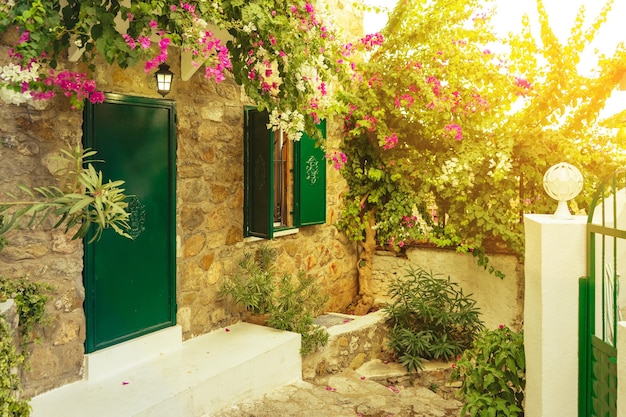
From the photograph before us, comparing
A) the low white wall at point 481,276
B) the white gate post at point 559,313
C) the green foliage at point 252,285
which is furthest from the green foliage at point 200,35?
the low white wall at point 481,276

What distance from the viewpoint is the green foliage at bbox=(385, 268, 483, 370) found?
533 centimetres

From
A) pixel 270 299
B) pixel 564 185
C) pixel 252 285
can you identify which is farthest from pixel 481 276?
pixel 564 185

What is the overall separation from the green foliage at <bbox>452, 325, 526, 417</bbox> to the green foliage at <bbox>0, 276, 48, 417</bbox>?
2.55 meters

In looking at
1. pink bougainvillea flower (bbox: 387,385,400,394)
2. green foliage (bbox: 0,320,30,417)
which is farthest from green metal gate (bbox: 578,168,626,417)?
green foliage (bbox: 0,320,30,417)

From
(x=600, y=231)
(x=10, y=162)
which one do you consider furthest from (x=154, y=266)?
(x=600, y=231)

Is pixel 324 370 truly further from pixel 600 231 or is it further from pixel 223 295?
pixel 600 231

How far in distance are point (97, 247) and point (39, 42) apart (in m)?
1.40

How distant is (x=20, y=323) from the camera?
3035mm

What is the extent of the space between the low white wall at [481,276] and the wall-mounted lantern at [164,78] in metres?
3.87

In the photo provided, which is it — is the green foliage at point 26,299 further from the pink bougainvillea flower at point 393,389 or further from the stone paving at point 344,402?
the pink bougainvillea flower at point 393,389

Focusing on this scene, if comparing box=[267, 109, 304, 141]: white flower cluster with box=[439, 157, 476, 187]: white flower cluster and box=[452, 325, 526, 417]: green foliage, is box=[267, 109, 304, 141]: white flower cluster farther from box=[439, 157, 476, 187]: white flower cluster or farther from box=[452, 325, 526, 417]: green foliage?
box=[439, 157, 476, 187]: white flower cluster

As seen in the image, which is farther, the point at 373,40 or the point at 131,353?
the point at 373,40

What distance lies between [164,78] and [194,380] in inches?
86.1

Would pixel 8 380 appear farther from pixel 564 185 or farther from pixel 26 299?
pixel 564 185
